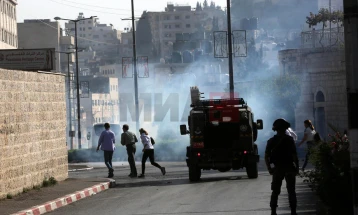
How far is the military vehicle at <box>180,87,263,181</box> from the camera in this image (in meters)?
28.0

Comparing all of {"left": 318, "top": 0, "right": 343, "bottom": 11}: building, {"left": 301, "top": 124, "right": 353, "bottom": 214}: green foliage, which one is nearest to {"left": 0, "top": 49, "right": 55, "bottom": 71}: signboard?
{"left": 301, "top": 124, "right": 353, "bottom": 214}: green foliage

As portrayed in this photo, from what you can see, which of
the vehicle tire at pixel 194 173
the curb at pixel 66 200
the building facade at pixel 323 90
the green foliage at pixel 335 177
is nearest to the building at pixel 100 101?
the building facade at pixel 323 90

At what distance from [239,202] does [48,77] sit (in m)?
8.50

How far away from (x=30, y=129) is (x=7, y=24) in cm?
7299

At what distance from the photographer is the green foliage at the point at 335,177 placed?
14.3 meters

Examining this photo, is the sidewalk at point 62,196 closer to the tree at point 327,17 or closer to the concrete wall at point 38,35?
the tree at point 327,17

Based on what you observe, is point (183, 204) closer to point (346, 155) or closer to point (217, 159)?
point (346, 155)

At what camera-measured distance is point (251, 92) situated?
10138cm

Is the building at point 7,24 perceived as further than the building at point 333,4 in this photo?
No

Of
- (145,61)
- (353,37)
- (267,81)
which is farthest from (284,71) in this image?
(353,37)

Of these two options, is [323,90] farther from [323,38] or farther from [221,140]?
[221,140]

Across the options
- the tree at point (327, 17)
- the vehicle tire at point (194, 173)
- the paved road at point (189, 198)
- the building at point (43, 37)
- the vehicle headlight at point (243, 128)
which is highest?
the building at point (43, 37)

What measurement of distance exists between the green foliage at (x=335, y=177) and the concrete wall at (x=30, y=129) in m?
7.99

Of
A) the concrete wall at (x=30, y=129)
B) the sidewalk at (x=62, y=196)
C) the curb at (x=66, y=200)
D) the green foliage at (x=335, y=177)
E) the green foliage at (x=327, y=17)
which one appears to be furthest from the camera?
the green foliage at (x=327, y=17)
